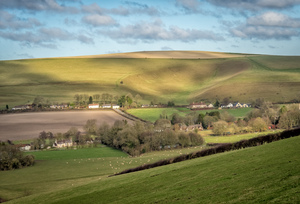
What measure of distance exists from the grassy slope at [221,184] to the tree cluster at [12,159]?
144ft

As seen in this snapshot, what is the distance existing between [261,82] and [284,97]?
2827cm

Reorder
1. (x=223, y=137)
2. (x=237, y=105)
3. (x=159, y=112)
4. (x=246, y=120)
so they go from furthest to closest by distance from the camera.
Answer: (x=237, y=105), (x=159, y=112), (x=246, y=120), (x=223, y=137)

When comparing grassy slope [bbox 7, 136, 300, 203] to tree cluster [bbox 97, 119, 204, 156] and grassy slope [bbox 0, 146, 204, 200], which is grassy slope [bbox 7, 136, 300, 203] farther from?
tree cluster [bbox 97, 119, 204, 156]

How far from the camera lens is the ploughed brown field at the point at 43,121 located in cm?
10039

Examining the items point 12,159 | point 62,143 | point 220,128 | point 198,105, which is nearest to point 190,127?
point 220,128

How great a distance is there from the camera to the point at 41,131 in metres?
103

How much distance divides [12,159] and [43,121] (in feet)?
153

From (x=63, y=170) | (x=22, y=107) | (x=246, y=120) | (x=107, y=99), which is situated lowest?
(x=63, y=170)

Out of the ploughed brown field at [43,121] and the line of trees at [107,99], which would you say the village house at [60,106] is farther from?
the ploughed brown field at [43,121]

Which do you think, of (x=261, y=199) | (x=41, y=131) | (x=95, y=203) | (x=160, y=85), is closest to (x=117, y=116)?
(x=41, y=131)

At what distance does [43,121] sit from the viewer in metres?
114

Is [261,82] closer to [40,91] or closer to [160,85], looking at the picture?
[160,85]

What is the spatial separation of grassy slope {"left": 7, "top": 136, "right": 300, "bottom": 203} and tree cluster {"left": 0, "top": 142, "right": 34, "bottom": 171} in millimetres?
44016

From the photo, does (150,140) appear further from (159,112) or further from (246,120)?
(159,112)
